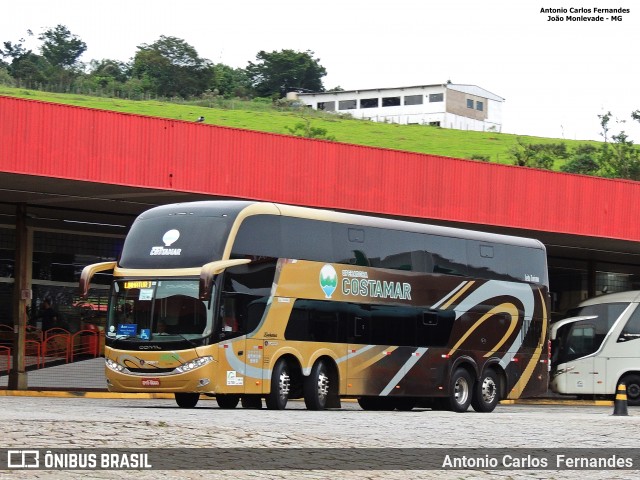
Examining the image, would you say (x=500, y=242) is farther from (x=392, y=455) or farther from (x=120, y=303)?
(x=392, y=455)

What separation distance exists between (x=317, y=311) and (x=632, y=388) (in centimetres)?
1550

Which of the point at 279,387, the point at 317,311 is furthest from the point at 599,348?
the point at 279,387

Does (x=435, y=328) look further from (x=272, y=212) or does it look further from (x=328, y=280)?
(x=272, y=212)

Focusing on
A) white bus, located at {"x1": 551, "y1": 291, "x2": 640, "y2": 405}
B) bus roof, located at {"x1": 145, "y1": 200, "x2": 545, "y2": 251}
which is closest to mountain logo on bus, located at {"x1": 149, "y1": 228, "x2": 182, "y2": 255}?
bus roof, located at {"x1": 145, "y1": 200, "x2": 545, "y2": 251}

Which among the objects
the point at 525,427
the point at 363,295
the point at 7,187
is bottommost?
the point at 525,427

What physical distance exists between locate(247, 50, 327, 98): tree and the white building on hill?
12418 mm

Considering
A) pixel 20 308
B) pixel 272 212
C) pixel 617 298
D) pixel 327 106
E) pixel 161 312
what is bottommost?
pixel 20 308

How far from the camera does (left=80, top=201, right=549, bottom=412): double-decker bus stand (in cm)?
2222

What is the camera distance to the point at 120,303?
22656 millimetres

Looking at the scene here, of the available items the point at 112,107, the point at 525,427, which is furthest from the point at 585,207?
the point at 112,107

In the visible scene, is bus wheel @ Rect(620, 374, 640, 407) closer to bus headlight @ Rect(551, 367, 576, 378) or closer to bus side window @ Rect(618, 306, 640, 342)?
bus side window @ Rect(618, 306, 640, 342)

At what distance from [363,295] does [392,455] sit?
12006mm

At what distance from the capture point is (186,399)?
24.1m

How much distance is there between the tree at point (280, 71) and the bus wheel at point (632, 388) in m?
105
